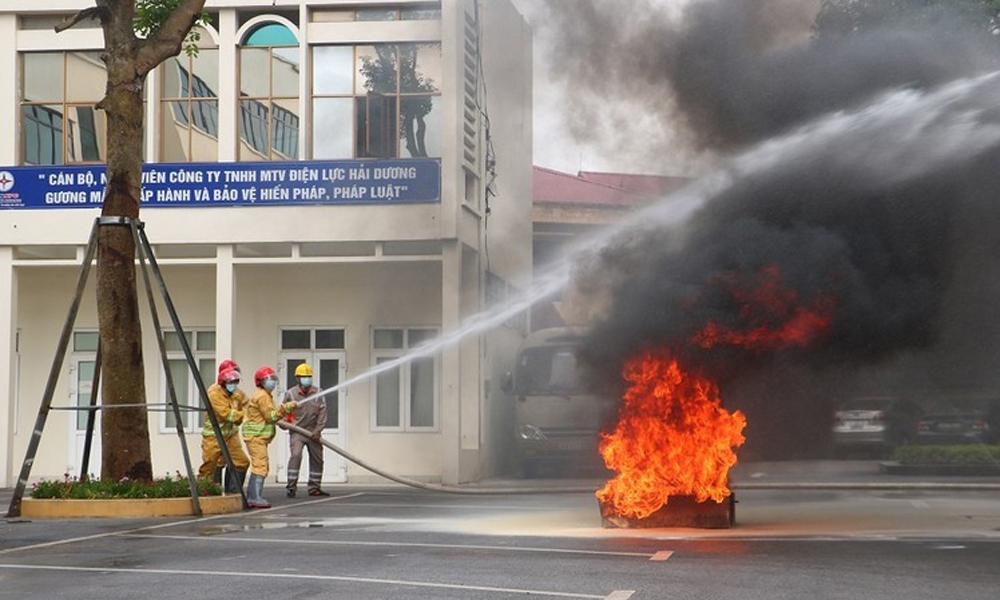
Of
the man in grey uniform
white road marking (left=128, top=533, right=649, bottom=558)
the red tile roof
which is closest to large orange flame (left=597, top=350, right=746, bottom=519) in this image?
white road marking (left=128, top=533, right=649, bottom=558)

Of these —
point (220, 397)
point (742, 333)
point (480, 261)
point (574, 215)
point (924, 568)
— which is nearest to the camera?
point (924, 568)

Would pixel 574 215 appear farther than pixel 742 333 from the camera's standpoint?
Yes

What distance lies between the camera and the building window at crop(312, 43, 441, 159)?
25812 mm

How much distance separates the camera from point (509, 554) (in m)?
11.9

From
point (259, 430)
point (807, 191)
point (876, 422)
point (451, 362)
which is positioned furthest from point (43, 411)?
point (876, 422)

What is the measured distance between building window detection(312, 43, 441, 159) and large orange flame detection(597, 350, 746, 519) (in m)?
12.2

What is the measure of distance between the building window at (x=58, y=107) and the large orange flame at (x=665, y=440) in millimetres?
14997

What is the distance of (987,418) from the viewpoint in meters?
27.1

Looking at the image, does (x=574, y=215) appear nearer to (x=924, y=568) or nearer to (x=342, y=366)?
(x=342, y=366)

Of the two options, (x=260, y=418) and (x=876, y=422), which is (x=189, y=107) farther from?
(x=876, y=422)

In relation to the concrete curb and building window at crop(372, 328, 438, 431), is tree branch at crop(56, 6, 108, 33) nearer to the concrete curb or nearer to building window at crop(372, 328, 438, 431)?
building window at crop(372, 328, 438, 431)

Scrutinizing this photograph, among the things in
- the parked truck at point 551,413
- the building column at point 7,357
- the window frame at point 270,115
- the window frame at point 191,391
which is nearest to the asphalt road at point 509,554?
the parked truck at point 551,413

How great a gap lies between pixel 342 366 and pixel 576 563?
16.6 m

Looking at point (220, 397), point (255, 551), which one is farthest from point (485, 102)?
point (255, 551)
